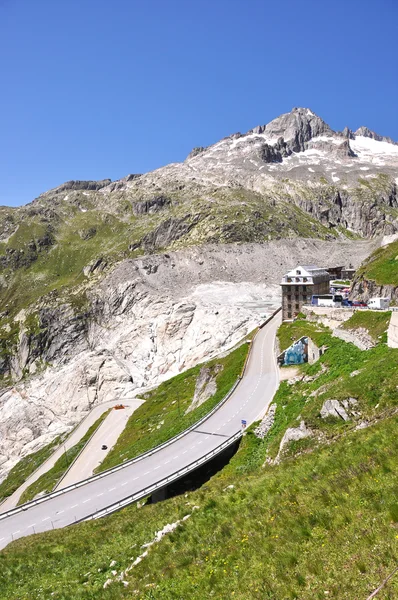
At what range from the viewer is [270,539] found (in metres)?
12.9

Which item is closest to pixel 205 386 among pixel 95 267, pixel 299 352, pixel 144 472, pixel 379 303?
pixel 299 352

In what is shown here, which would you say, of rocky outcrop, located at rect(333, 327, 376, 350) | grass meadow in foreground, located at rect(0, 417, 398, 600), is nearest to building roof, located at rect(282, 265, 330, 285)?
rocky outcrop, located at rect(333, 327, 376, 350)

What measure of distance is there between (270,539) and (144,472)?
24.1 meters

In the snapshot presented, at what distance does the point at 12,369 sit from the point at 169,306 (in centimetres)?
8196

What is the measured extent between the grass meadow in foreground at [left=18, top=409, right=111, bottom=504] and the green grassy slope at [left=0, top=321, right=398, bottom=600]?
3462 cm

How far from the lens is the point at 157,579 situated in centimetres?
1356

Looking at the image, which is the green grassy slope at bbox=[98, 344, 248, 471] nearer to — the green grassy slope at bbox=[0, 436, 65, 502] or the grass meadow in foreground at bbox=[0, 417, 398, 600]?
the green grassy slope at bbox=[0, 436, 65, 502]

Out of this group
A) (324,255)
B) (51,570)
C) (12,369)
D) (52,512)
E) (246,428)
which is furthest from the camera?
(324,255)

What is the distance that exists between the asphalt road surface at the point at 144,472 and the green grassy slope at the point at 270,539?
654 centimetres

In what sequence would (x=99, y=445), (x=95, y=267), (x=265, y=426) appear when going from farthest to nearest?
(x=95, y=267)
(x=99, y=445)
(x=265, y=426)

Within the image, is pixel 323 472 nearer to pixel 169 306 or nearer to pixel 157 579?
pixel 157 579

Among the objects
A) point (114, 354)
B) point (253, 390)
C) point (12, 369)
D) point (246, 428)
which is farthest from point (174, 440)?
point (12, 369)

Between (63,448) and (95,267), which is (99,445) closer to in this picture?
(63,448)

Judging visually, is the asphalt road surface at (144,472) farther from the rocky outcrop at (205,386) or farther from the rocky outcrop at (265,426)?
the rocky outcrop at (205,386)
